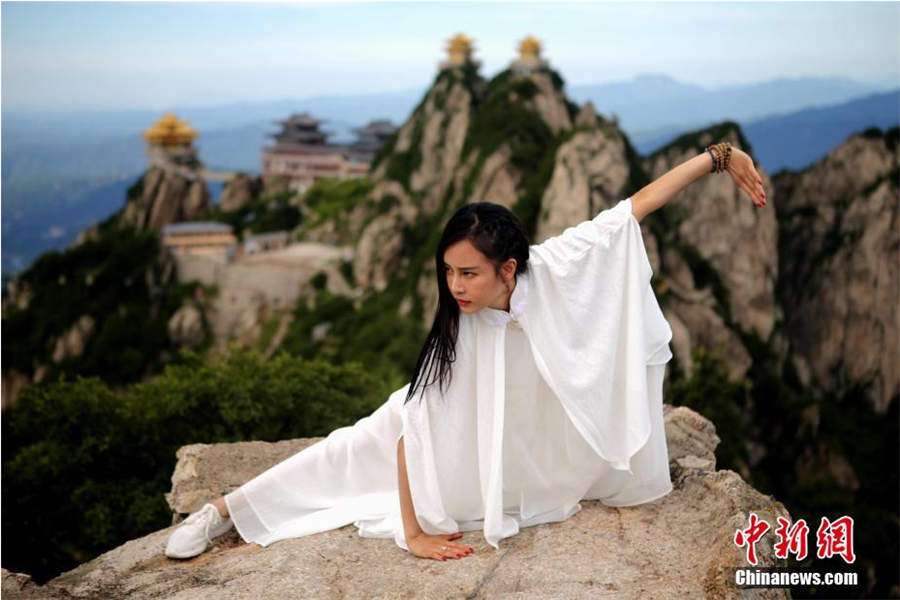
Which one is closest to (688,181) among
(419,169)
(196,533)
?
(196,533)

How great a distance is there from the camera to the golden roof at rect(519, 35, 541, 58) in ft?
131

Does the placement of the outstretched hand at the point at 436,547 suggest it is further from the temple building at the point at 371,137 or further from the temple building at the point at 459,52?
the temple building at the point at 371,137

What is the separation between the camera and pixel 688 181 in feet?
12.9

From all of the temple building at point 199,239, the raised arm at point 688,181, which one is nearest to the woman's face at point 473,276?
the raised arm at point 688,181

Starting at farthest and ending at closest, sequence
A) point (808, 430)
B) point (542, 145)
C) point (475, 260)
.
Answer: point (542, 145) < point (808, 430) < point (475, 260)

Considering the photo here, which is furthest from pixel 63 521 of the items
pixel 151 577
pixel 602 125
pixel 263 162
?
pixel 263 162

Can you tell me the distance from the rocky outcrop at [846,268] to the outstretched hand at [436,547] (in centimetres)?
3357

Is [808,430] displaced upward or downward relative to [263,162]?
downward

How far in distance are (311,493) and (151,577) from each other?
0.86 m

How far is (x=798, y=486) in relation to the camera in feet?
74.3

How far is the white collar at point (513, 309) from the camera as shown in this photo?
3713 millimetres

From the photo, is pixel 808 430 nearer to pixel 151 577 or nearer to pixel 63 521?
pixel 63 521

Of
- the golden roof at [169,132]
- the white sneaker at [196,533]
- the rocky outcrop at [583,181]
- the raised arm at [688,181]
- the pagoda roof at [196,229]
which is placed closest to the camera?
the raised arm at [688,181]

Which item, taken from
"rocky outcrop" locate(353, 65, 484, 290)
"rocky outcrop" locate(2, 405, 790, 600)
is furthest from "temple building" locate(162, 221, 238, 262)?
"rocky outcrop" locate(2, 405, 790, 600)
